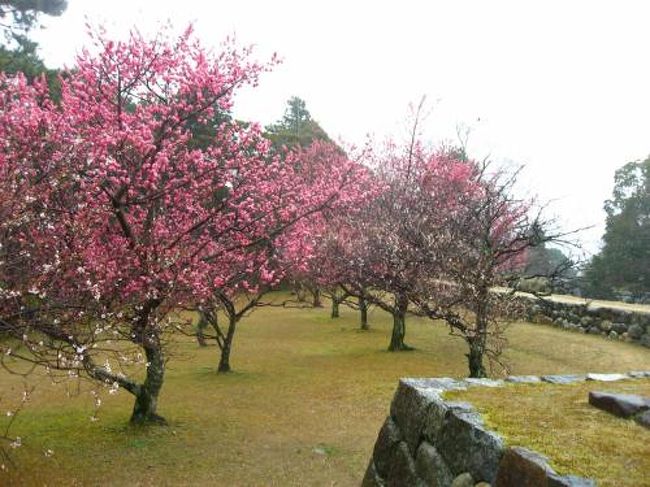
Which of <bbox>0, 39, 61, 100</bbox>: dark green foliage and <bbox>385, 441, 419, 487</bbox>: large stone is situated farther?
<bbox>0, 39, 61, 100</bbox>: dark green foliage

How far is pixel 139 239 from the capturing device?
8.56 m

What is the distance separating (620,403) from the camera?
4.94 meters

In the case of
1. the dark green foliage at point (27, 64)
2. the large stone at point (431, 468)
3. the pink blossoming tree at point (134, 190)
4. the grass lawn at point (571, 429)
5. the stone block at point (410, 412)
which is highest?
the dark green foliage at point (27, 64)

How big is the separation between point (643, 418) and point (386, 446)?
2.68 m

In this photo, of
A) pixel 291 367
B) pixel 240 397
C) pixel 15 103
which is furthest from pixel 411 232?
pixel 15 103

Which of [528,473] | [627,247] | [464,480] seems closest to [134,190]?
[464,480]

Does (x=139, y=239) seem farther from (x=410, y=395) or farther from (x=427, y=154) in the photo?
(x=427, y=154)

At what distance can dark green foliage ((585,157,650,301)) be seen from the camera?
87.7ft

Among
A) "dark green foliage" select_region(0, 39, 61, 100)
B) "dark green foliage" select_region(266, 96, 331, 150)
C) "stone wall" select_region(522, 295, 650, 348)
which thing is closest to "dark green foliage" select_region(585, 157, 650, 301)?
"stone wall" select_region(522, 295, 650, 348)

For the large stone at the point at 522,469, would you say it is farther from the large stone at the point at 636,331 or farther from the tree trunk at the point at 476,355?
the large stone at the point at 636,331

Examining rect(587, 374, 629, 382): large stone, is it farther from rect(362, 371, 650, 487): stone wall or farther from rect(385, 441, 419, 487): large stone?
rect(385, 441, 419, 487): large stone

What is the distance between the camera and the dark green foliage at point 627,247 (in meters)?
26.7

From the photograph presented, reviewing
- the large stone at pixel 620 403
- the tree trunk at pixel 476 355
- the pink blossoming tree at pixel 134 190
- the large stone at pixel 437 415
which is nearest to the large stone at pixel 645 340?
the tree trunk at pixel 476 355

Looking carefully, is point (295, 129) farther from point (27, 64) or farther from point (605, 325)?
point (605, 325)
